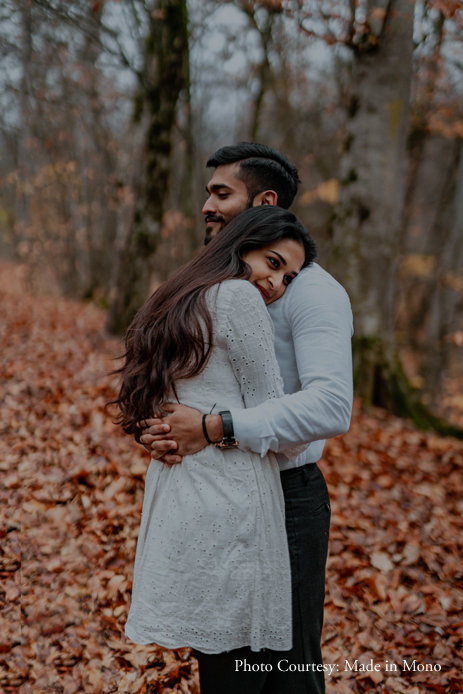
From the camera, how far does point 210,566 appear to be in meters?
1.61

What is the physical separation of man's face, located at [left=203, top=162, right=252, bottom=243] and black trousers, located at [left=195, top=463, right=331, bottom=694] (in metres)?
1.12

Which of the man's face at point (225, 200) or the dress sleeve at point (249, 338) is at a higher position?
the man's face at point (225, 200)

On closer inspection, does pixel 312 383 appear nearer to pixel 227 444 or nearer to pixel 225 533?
pixel 227 444

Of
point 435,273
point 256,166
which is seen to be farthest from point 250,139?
point 256,166

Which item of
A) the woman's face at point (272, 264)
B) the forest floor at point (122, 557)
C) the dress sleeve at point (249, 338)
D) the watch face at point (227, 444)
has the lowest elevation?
the forest floor at point (122, 557)

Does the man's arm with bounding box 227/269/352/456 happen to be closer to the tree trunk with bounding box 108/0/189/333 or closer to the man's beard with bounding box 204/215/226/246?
the man's beard with bounding box 204/215/226/246

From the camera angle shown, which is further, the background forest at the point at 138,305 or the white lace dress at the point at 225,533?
the background forest at the point at 138,305

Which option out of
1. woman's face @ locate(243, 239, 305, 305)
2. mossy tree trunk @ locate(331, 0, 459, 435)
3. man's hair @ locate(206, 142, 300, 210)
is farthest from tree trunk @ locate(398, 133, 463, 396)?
woman's face @ locate(243, 239, 305, 305)

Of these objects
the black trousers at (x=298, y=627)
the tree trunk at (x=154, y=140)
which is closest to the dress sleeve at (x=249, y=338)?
the black trousers at (x=298, y=627)

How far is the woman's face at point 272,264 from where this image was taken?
1747 mm

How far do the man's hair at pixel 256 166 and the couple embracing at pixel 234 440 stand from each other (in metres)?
0.40

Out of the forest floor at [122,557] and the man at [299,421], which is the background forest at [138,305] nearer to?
the forest floor at [122,557]

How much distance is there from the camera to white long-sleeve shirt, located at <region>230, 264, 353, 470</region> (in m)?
1.57

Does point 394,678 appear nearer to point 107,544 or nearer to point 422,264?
point 107,544
